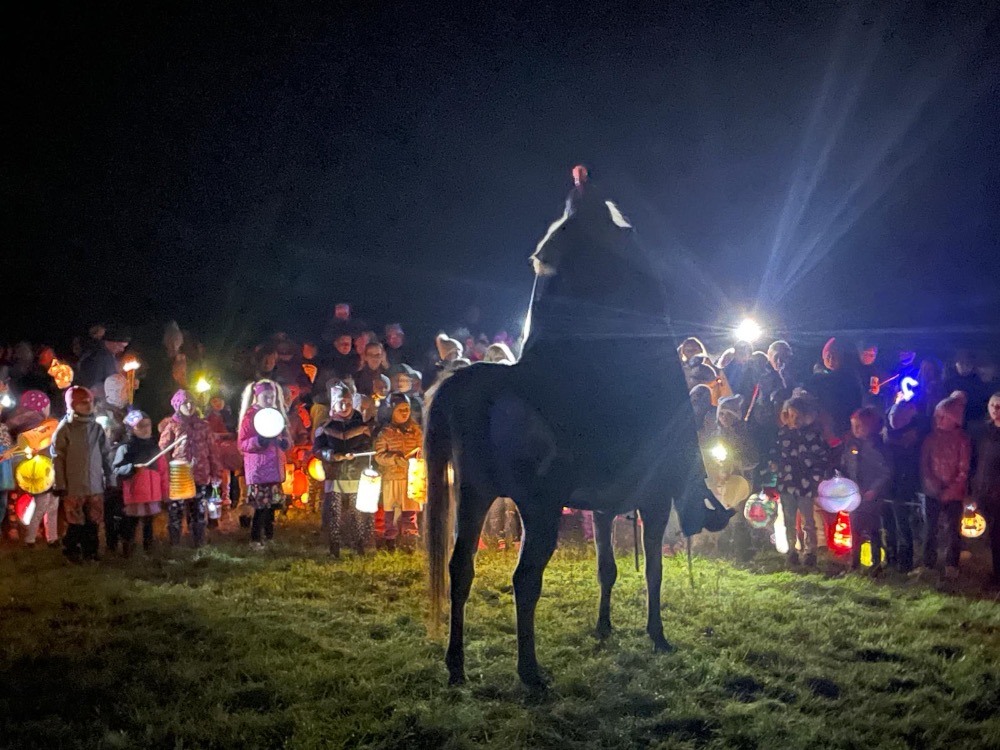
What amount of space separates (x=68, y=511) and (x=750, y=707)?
7.59m

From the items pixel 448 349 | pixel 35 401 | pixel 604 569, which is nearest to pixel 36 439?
pixel 35 401

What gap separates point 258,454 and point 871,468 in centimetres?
701

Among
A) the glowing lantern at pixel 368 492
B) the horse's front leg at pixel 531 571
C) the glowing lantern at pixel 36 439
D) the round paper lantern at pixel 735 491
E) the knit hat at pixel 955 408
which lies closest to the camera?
the horse's front leg at pixel 531 571

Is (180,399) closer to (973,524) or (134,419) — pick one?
(134,419)

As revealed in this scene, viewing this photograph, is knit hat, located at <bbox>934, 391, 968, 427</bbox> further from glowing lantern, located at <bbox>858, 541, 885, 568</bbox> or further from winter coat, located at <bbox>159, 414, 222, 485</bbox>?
winter coat, located at <bbox>159, 414, 222, 485</bbox>

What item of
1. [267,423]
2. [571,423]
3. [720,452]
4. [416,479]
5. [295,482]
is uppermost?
[267,423]

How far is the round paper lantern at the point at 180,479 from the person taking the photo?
888 cm

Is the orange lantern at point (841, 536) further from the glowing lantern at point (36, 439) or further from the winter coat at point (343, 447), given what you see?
the glowing lantern at point (36, 439)

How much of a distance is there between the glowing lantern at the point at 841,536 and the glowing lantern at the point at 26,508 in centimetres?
982

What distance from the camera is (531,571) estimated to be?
15.6 ft

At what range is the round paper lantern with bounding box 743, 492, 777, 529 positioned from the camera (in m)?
8.20

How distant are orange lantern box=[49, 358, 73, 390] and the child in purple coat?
421 cm

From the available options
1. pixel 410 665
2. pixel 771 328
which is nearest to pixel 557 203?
pixel 771 328

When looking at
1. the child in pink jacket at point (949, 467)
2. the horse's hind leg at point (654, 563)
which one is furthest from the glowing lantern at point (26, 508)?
the child in pink jacket at point (949, 467)
